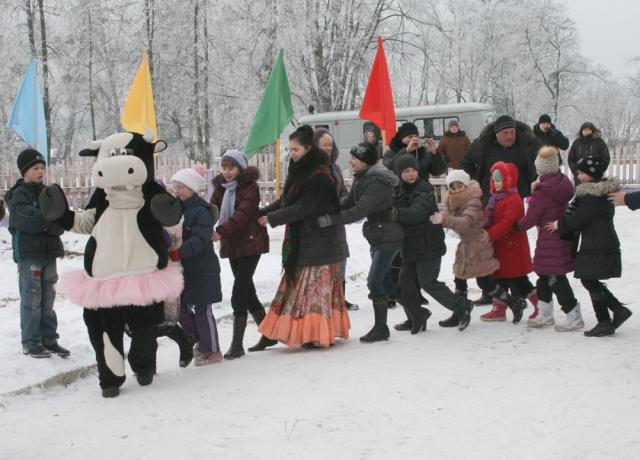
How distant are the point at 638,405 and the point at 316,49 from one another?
2249cm

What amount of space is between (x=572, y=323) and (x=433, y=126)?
16.1 m

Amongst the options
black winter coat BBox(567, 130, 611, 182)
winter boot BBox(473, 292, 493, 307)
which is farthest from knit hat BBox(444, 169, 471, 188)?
black winter coat BBox(567, 130, 611, 182)

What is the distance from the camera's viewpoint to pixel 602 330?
19.7 feet

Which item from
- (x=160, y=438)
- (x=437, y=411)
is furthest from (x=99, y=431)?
(x=437, y=411)

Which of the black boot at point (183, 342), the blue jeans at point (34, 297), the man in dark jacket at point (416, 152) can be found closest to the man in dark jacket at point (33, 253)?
the blue jeans at point (34, 297)

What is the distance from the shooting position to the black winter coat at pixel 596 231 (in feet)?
18.9

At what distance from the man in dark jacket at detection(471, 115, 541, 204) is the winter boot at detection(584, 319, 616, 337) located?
2.01 meters

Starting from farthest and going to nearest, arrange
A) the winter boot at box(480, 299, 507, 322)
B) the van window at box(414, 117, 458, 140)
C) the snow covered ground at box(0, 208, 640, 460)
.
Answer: the van window at box(414, 117, 458, 140) < the winter boot at box(480, 299, 507, 322) < the snow covered ground at box(0, 208, 640, 460)

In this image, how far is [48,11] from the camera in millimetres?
26984

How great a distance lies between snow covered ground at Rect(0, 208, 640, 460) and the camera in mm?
3838

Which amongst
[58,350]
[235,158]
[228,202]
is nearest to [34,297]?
[58,350]

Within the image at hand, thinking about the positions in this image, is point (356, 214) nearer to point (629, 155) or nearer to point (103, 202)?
point (103, 202)

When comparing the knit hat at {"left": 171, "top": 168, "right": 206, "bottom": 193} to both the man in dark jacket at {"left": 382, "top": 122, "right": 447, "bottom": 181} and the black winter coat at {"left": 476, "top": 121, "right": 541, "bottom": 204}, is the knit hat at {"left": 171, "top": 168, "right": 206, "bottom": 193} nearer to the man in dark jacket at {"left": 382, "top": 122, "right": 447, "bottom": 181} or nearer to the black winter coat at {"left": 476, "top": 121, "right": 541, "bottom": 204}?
the man in dark jacket at {"left": 382, "top": 122, "right": 447, "bottom": 181}

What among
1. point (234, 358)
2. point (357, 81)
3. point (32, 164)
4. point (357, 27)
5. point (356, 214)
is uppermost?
point (357, 27)
